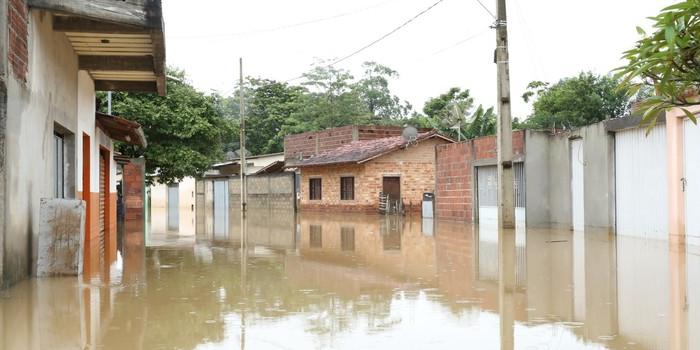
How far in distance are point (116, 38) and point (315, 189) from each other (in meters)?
25.5

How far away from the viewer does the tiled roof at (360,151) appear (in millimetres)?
31844

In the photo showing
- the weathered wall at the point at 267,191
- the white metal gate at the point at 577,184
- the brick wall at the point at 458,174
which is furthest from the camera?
the weathered wall at the point at 267,191

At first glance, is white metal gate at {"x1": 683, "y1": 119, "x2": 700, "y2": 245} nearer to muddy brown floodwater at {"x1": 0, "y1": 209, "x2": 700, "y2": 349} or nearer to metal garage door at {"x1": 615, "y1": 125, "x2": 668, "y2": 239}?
muddy brown floodwater at {"x1": 0, "y1": 209, "x2": 700, "y2": 349}

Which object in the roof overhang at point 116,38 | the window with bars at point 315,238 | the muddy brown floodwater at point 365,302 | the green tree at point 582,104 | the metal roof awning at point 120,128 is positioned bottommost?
the muddy brown floodwater at point 365,302

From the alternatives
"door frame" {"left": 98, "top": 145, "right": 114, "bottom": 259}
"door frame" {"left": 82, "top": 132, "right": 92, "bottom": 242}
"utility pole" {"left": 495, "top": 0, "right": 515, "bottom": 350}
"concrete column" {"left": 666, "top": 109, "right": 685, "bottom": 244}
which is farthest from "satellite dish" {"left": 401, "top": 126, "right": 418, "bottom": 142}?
"concrete column" {"left": 666, "top": 109, "right": 685, "bottom": 244}

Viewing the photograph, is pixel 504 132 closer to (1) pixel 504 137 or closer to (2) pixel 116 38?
(1) pixel 504 137

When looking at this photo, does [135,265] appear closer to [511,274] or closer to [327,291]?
[327,291]

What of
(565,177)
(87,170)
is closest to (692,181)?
(565,177)

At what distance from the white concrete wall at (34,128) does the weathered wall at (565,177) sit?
455 inches

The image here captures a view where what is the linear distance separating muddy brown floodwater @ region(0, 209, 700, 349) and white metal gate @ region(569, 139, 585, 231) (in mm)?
5062

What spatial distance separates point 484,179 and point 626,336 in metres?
17.4

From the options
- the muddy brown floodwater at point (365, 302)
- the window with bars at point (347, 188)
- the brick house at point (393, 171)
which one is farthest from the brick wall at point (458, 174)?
the muddy brown floodwater at point (365, 302)

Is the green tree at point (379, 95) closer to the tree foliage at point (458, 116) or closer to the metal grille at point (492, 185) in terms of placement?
the tree foliage at point (458, 116)

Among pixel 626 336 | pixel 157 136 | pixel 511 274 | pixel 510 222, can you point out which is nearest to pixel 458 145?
pixel 510 222
